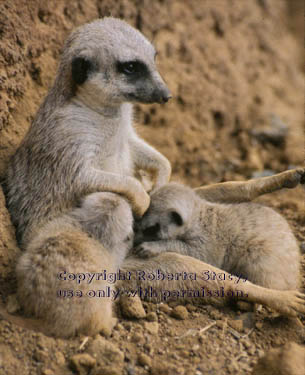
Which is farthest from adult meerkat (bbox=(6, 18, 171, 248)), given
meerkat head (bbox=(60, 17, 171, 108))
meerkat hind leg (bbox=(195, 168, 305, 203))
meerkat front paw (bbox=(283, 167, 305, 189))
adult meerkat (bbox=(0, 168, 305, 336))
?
meerkat front paw (bbox=(283, 167, 305, 189))

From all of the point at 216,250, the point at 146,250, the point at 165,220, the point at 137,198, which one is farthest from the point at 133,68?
the point at 216,250

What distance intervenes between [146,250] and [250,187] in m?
0.90

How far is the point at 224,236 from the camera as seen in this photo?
3.03 metres

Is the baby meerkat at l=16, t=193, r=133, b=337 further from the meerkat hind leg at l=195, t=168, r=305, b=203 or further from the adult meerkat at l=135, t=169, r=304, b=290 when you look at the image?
the meerkat hind leg at l=195, t=168, r=305, b=203

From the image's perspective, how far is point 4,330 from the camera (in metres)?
2.28

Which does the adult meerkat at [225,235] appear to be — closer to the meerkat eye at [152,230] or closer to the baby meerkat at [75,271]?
the meerkat eye at [152,230]

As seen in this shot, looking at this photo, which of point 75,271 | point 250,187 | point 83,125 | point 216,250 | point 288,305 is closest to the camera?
point 75,271

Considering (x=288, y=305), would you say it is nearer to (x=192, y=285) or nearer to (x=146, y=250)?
(x=192, y=285)

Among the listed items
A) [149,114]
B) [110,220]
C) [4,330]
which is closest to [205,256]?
[110,220]

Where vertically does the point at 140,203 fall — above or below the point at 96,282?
above

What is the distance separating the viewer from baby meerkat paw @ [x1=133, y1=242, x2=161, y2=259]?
9.48 ft

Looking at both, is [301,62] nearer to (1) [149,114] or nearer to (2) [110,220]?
(1) [149,114]

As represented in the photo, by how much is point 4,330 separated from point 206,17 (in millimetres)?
4333

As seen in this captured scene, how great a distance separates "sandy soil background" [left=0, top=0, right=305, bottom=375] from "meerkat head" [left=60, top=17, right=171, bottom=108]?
0.68 metres
